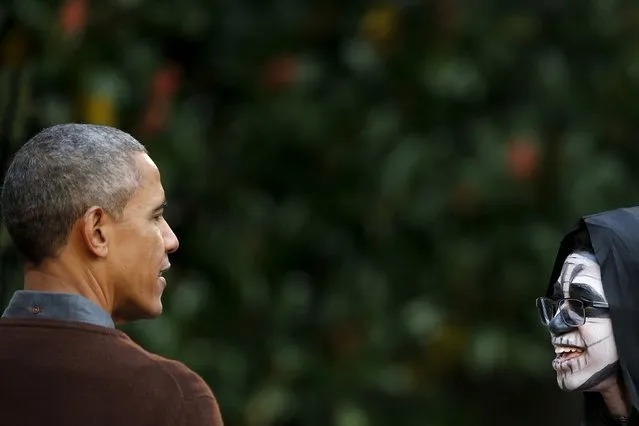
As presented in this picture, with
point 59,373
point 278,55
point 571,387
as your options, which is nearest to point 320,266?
point 278,55

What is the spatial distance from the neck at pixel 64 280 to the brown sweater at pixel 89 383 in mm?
66

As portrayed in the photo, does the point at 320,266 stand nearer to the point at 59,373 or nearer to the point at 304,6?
the point at 304,6

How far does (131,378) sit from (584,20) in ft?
17.9

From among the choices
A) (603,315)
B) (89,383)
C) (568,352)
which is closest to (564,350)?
(568,352)

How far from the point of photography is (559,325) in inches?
128

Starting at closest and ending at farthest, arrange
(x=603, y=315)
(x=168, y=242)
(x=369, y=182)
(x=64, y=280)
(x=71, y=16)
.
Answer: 1. (x=64, y=280)
2. (x=168, y=242)
3. (x=603, y=315)
4. (x=71, y=16)
5. (x=369, y=182)

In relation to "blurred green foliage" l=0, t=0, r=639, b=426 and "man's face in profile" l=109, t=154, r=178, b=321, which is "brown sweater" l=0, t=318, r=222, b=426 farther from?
"blurred green foliage" l=0, t=0, r=639, b=426

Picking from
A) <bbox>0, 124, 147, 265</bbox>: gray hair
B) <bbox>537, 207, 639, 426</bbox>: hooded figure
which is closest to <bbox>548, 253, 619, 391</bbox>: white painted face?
<bbox>537, 207, 639, 426</bbox>: hooded figure

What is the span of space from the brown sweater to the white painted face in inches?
31.7

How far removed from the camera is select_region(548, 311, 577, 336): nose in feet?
10.7

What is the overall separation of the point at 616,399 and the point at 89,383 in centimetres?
110

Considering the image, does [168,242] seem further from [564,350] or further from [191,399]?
[564,350]

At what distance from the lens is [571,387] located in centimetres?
322

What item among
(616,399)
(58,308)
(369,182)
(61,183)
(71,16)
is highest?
(71,16)
